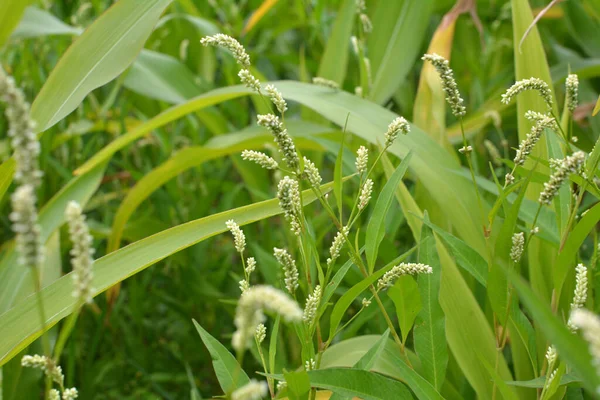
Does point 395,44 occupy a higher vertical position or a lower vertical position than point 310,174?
higher

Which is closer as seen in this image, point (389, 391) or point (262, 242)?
point (389, 391)

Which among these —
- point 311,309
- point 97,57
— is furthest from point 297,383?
point 97,57

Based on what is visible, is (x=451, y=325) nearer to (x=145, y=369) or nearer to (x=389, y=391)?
(x=389, y=391)

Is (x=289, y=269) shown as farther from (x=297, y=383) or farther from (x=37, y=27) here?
(x=37, y=27)

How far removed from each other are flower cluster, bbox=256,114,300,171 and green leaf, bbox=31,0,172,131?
1.31ft

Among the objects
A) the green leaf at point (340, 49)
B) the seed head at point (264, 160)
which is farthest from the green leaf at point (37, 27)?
the seed head at point (264, 160)

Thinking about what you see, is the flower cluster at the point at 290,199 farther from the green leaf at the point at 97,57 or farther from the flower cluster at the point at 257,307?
the green leaf at the point at 97,57

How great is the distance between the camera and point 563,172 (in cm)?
43

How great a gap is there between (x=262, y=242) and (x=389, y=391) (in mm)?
817

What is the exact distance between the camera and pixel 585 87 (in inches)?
60.9

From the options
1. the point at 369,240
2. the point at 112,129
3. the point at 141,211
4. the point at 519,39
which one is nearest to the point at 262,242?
the point at 141,211

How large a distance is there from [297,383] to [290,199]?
127mm

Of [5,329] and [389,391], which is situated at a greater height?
[5,329]

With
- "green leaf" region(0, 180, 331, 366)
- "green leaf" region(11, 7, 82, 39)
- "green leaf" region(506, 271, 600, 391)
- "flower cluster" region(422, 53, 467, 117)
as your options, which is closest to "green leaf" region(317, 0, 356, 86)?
"green leaf" region(11, 7, 82, 39)
